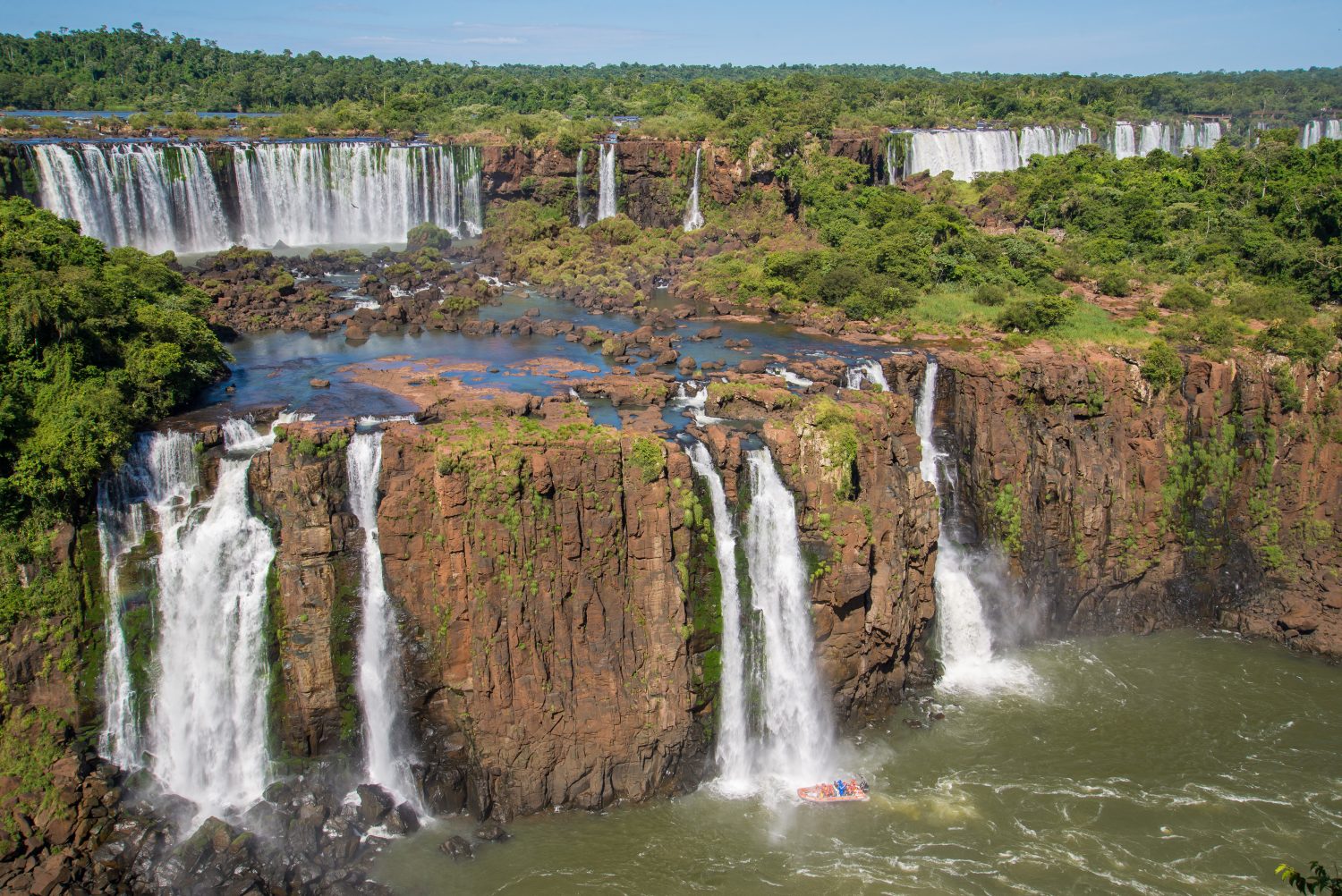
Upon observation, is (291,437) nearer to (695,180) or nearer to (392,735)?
(392,735)

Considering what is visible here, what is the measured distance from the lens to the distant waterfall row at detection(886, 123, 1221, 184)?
6450 cm

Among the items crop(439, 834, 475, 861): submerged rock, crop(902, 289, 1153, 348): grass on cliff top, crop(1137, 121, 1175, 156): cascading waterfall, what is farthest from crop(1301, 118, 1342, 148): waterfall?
crop(439, 834, 475, 861): submerged rock

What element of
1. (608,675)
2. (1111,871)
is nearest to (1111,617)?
(1111,871)

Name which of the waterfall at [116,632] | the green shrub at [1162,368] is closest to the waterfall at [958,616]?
the green shrub at [1162,368]

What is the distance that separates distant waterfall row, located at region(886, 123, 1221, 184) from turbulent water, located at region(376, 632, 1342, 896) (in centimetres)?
4531

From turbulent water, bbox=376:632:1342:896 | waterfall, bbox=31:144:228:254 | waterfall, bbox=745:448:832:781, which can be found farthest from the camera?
waterfall, bbox=31:144:228:254

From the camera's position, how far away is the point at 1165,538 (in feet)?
95.9

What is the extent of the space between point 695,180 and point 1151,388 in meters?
31.8

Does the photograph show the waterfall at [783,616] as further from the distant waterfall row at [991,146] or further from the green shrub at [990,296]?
the distant waterfall row at [991,146]

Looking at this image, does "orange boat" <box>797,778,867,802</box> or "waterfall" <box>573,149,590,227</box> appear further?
"waterfall" <box>573,149,590,227</box>

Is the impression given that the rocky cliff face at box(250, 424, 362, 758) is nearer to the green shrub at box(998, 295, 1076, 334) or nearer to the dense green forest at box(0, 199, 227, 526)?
the dense green forest at box(0, 199, 227, 526)

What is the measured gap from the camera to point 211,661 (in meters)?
21.6

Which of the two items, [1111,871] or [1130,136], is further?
[1130,136]

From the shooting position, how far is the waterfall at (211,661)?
21.3 meters
